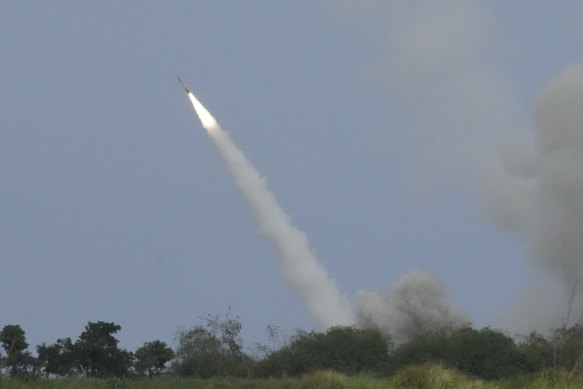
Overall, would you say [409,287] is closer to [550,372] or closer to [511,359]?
[511,359]

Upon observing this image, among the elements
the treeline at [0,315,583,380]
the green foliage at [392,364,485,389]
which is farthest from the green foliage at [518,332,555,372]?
the green foliage at [392,364,485,389]

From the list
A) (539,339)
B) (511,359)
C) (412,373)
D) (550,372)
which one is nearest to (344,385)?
(412,373)

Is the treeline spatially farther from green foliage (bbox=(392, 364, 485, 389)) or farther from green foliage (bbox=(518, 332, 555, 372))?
green foliage (bbox=(392, 364, 485, 389))

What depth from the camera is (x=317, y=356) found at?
188ft

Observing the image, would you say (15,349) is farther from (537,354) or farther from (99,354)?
(537,354)

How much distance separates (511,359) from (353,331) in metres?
7.71

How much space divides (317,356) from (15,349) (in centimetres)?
1239

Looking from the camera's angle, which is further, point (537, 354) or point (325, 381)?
point (537, 354)

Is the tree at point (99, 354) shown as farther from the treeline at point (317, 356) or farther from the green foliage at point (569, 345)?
the green foliage at point (569, 345)

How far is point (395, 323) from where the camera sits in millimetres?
68625

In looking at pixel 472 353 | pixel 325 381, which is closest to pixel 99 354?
pixel 472 353

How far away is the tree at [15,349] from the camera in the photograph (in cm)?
5384

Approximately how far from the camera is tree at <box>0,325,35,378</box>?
5384 centimetres

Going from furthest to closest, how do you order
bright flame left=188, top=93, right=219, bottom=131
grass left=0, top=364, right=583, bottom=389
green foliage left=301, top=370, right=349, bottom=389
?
bright flame left=188, top=93, right=219, bottom=131, green foliage left=301, top=370, right=349, bottom=389, grass left=0, top=364, right=583, bottom=389
